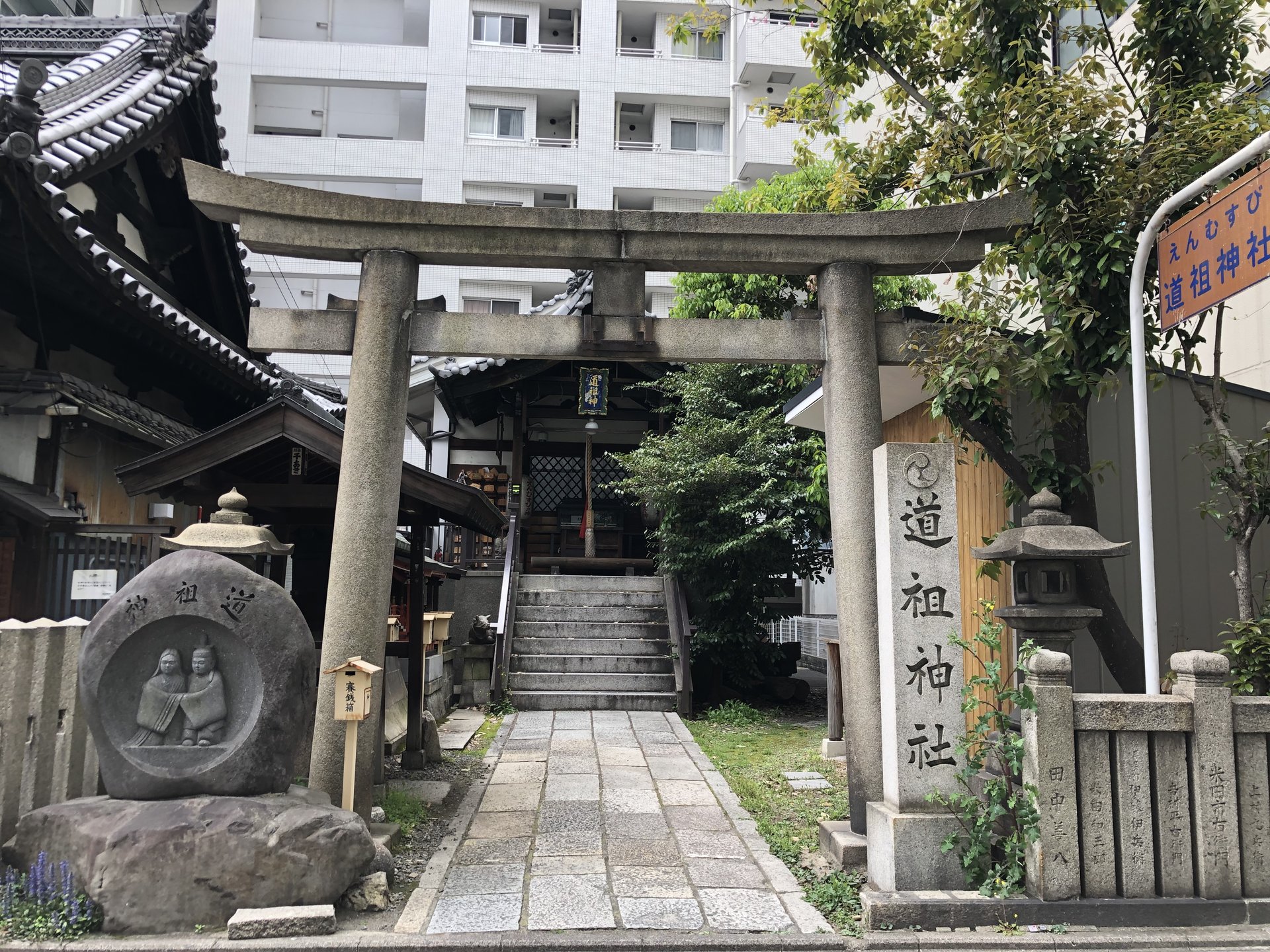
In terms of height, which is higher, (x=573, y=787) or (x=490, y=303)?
(x=490, y=303)

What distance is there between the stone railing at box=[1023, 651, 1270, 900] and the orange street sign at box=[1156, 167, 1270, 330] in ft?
7.65

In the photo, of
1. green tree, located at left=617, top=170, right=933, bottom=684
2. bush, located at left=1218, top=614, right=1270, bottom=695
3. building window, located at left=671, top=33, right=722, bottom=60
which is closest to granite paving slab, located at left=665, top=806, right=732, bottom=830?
bush, located at left=1218, top=614, right=1270, bottom=695

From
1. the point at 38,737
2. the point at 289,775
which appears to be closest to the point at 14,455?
the point at 38,737

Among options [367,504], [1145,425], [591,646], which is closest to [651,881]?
[367,504]

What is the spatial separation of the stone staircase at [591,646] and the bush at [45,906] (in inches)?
335

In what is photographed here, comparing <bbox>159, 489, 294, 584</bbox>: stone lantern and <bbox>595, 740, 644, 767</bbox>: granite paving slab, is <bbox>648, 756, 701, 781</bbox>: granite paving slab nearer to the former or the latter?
<bbox>595, 740, 644, 767</bbox>: granite paving slab

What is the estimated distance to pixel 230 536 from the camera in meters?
6.87

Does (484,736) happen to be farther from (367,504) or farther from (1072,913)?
(1072,913)

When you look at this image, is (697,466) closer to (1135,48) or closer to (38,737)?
(1135,48)

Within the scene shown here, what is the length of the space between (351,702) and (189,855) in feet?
4.70

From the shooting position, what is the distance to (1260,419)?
8875 mm

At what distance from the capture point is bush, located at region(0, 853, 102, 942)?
503 cm

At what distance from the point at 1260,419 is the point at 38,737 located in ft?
35.6

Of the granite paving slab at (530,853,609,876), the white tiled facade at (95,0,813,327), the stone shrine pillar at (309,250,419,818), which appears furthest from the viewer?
the white tiled facade at (95,0,813,327)
